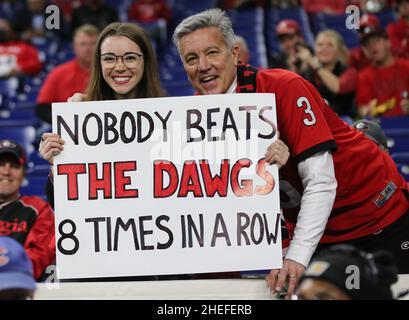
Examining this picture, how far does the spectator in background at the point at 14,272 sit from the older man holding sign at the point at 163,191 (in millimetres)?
84

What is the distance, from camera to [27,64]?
474cm

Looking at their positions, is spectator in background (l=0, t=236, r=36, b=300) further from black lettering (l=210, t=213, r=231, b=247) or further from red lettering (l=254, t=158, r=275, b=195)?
red lettering (l=254, t=158, r=275, b=195)

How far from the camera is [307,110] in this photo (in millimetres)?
1795

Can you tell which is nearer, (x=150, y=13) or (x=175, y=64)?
(x=175, y=64)

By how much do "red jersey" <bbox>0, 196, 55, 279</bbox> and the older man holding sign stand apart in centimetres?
26

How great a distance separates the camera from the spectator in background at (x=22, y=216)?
2139 millimetres

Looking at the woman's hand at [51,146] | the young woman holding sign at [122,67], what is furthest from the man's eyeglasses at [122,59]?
the woman's hand at [51,146]

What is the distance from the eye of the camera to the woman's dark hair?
1.93m

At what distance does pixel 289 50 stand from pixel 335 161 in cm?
150

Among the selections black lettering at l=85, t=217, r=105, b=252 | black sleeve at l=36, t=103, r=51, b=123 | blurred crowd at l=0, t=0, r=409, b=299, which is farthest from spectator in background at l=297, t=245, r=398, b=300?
black sleeve at l=36, t=103, r=51, b=123

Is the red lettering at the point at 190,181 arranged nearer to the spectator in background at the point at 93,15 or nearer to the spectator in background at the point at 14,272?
the spectator in background at the point at 14,272

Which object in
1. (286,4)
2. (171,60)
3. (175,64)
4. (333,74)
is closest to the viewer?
(333,74)

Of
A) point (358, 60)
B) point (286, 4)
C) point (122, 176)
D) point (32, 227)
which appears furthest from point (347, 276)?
point (286, 4)

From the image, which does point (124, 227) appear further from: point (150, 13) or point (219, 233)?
point (150, 13)
